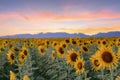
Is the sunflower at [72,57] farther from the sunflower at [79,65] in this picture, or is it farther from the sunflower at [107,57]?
the sunflower at [107,57]

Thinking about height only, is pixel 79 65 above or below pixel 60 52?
below

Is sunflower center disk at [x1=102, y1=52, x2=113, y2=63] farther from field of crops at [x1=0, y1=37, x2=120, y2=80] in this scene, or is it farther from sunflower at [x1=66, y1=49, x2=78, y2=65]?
sunflower at [x1=66, y1=49, x2=78, y2=65]

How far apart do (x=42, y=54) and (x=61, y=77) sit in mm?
3777

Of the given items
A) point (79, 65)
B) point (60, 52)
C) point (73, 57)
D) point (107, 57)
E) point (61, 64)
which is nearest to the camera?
point (107, 57)

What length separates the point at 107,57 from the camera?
9.44 metres

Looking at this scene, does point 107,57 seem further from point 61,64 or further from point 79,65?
point 61,64

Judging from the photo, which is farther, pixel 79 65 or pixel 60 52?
pixel 60 52

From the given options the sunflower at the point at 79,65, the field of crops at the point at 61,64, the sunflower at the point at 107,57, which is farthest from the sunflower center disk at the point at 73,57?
the sunflower at the point at 107,57

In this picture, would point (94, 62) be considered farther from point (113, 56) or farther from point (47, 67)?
point (47, 67)

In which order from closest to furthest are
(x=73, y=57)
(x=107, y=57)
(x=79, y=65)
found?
→ (x=107, y=57)
(x=79, y=65)
(x=73, y=57)

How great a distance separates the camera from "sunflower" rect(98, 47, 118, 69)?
929cm

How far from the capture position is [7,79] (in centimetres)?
1488

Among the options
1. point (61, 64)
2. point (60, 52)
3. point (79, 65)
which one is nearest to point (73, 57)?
point (79, 65)

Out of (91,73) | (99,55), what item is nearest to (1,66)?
(91,73)
